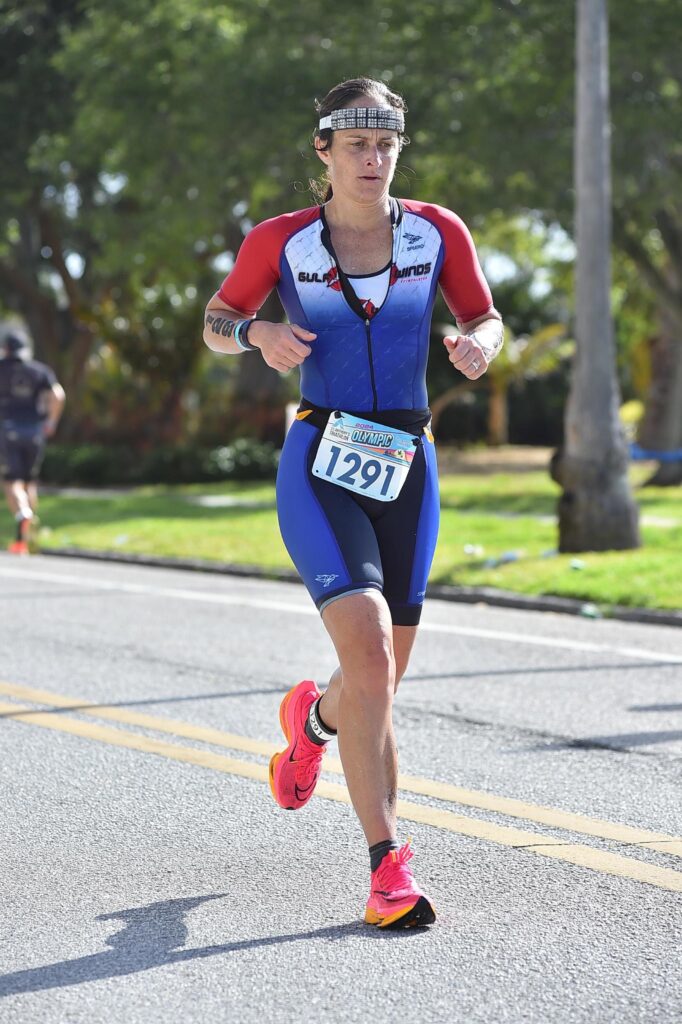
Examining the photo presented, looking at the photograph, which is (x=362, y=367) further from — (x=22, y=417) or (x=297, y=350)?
(x=22, y=417)

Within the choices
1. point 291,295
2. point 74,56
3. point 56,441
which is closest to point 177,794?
point 291,295

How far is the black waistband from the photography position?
458 centimetres

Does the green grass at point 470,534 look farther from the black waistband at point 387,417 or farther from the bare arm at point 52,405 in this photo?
the black waistband at point 387,417

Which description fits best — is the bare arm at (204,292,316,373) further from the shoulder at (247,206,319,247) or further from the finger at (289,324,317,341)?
the shoulder at (247,206,319,247)

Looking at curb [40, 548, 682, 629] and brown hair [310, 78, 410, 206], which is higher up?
brown hair [310, 78, 410, 206]

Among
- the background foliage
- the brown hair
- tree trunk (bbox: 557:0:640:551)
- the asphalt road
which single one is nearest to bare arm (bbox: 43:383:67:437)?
the background foliage

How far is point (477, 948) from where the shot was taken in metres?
3.99

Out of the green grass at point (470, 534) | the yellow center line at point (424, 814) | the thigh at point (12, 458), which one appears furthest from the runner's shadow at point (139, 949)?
the thigh at point (12, 458)

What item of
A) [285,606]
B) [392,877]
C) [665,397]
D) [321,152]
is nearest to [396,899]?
[392,877]

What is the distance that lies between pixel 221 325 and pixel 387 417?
1.93 feet

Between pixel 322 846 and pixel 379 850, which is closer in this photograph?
pixel 379 850

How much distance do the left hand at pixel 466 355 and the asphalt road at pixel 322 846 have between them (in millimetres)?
1487

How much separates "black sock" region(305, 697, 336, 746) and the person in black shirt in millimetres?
11080

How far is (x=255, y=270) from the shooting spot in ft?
15.3
